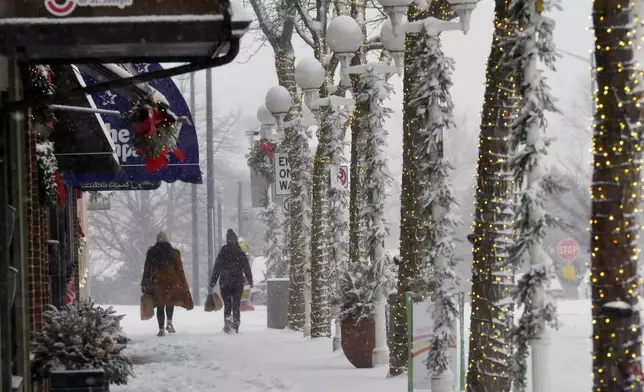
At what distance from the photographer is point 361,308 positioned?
53.2ft

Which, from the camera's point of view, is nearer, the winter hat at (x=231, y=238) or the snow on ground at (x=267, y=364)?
the snow on ground at (x=267, y=364)

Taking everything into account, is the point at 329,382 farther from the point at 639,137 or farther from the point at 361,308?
the point at 639,137

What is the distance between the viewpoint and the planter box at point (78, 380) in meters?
10.3

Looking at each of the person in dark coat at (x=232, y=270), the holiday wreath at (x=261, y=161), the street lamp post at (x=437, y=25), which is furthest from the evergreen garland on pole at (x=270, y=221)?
the street lamp post at (x=437, y=25)

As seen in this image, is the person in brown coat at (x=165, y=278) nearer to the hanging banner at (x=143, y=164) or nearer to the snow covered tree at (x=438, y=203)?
the hanging banner at (x=143, y=164)

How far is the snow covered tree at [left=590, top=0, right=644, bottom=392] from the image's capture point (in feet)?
23.1

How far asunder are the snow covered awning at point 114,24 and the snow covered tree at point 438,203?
5.64 m

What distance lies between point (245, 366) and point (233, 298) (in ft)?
25.6

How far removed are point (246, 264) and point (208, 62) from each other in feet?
57.7

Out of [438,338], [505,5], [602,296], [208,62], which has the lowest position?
[438,338]

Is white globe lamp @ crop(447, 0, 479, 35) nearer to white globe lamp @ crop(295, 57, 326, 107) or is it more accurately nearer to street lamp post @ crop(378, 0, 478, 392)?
street lamp post @ crop(378, 0, 478, 392)

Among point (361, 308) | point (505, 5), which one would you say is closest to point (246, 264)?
point (361, 308)

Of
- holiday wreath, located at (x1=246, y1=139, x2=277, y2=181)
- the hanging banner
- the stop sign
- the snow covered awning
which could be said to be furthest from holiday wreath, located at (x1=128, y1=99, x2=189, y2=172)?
the stop sign

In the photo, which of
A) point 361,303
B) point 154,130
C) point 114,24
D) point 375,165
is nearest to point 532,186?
point 154,130
